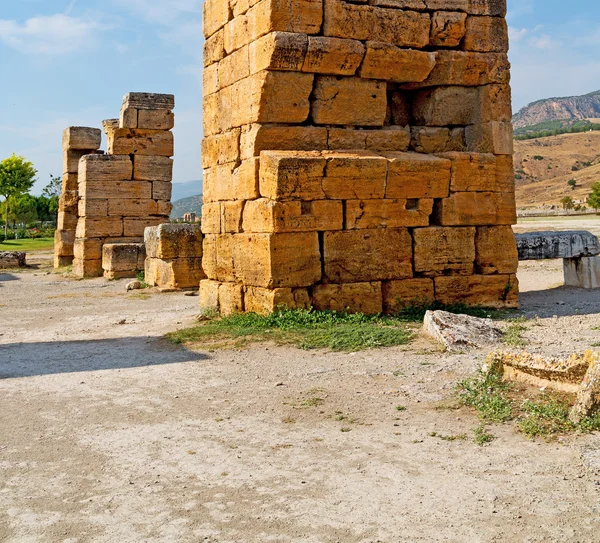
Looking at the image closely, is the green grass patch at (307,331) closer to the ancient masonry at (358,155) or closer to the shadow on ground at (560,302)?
the ancient masonry at (358,155)

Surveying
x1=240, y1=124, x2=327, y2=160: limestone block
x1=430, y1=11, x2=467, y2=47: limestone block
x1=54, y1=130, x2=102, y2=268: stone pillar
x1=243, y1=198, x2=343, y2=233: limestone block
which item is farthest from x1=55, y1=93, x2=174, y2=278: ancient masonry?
x1=430, y1=11, x2=467, y2=47: limestone block

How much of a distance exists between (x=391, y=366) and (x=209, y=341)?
261cm

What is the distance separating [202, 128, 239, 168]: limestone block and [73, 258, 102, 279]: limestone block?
860 cm

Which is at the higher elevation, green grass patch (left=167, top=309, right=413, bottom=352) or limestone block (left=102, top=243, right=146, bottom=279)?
limestone block (left=102, top=243, right=146, bottom=279)

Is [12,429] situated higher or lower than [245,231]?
lower

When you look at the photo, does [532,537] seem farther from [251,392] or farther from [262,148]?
[262,148]

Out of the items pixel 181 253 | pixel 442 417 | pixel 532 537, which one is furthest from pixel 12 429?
pixel 181 253

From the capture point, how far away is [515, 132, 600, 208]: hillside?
7156 cm

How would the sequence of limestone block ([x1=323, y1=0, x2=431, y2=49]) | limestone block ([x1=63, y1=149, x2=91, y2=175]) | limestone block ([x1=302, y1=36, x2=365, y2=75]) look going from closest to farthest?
limestone block ([x1=302, y1=36, x2=365, y2=75]) → limestone block ([x1=323, y1=0, x2=431, y2=49]) → limestone block ([x1=63, y1=149, x2=91, y2=175])

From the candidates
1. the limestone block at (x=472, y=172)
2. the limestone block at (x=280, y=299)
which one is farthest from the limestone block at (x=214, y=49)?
the limestone block at (x=280, y=299)

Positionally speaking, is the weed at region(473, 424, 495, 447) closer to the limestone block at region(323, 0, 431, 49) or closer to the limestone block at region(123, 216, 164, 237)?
the limestone block at region(323, 0, 431, 49)

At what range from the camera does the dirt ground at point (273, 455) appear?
10.7ft

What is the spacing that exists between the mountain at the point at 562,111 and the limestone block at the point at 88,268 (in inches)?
7224

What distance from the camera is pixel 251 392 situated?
5.84 m
